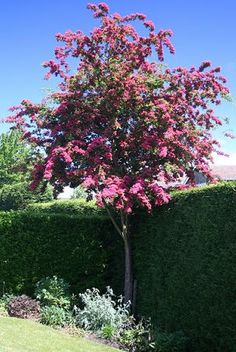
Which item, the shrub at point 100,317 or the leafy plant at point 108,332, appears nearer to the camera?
the leafy plant at point 108,332

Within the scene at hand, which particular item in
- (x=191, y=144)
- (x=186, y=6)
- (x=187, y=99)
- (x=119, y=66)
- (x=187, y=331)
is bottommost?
(x=187, y=331)

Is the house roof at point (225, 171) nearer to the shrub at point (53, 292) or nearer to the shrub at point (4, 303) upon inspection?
the shrub at point (53, 292)

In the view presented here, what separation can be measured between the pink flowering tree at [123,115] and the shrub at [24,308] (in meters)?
2.62

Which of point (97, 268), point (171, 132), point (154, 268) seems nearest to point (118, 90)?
point (171, 132)

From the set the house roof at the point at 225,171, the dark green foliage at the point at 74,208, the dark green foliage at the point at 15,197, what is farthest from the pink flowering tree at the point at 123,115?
the dark green foliage at the point at 15,197

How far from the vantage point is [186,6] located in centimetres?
894

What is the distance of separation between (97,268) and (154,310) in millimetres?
2341

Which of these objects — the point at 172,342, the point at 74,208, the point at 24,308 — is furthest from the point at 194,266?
the point at 74,208

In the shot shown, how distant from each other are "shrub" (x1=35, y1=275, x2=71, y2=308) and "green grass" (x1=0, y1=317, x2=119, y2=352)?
0.97 meters

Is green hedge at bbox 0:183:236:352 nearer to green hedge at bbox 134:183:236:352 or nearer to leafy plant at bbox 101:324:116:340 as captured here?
green hedge at bbox 134:183:236:352

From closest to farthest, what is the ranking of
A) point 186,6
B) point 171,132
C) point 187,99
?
point 186,6 < point 171,132 < point 187,99

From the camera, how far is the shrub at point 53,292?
10.9 meters

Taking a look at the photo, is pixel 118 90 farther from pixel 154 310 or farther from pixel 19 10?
pixel 154 310

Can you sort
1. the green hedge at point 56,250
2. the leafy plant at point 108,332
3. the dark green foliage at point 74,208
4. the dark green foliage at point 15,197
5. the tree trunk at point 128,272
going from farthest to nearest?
the dark green foliage at point 15,197
the dark green foliage at point 74,208
the green hedge at point 56,250
the tree trunk at point 128,272
the leafy plant at point 108,332
